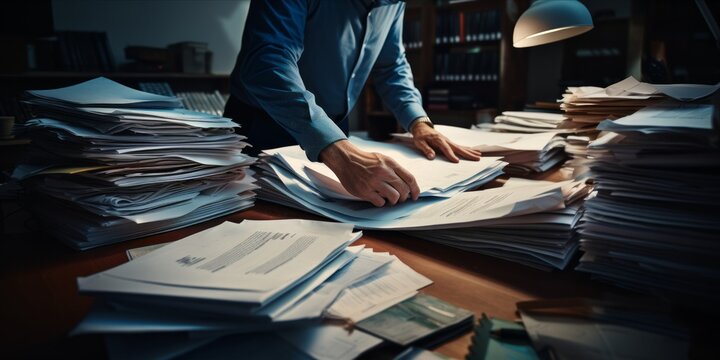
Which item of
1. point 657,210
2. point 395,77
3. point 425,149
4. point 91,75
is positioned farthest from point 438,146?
point 91,75

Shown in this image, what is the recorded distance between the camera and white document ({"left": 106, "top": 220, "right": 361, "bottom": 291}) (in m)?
0.46

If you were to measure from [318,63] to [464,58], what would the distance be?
136 inches

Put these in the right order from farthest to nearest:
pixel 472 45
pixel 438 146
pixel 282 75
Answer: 1. pixel 472 45
2. pixel 438 146
3. pixel 282 75

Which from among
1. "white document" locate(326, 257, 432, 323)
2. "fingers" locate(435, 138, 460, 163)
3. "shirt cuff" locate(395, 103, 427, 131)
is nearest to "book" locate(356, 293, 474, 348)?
"white document" locate(326, 257, 432, 323)

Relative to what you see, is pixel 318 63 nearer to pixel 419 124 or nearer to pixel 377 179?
pixel 419 124

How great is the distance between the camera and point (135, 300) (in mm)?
420

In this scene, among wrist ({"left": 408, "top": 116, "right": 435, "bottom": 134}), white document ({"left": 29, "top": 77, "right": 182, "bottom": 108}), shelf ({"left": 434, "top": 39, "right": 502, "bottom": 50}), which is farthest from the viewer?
shelf ({"left": 434, "top": 39, "right": 502, "bottom": 50})

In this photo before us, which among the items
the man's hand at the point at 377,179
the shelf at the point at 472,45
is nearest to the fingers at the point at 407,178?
the man's hand at the point at 377,179

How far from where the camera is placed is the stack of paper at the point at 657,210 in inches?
19.8

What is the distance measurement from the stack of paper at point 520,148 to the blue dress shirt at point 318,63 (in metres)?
0.25

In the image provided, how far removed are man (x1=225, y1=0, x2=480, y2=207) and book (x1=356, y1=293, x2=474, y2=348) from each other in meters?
0.36

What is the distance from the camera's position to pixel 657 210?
1.77ft

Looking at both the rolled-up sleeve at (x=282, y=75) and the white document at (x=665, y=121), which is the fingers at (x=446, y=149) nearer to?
the rolled-up sleeve at (x=282, y=75)

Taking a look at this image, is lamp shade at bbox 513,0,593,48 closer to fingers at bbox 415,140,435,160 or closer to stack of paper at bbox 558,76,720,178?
stack of paper at bbox 558,76,720,178
